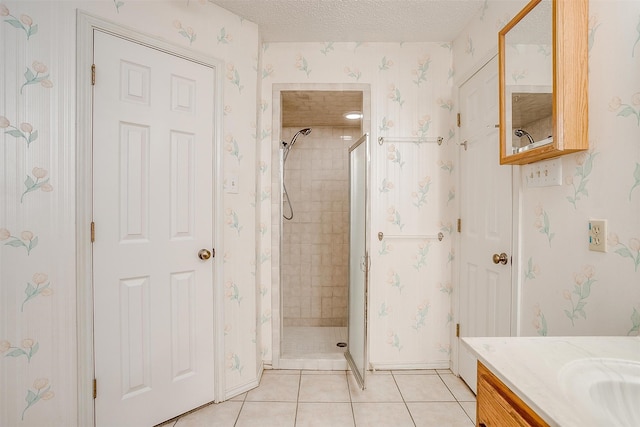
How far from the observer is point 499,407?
0.74 m

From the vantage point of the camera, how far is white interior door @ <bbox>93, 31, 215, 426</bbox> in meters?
1.57

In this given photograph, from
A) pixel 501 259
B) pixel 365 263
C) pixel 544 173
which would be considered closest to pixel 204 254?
pixel 365 263

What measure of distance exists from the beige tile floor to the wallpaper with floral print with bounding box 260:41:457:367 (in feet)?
0.73

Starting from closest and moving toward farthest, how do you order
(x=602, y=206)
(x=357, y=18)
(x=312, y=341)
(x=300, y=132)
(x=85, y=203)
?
(x=602, y=206)
(x=85, y=203)
(x=357, y=18)
(x=312, y=341)
(x=300, y=132)

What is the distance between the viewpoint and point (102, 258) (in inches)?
61.4

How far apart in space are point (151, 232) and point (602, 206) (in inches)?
76.5

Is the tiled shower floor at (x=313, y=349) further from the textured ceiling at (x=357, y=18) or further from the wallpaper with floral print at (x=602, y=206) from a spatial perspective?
the textured ceiling at (x=357, y=18)

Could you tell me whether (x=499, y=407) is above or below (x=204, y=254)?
below

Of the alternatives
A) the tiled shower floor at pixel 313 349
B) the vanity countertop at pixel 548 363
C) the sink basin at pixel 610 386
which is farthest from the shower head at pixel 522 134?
the tiled shower floor at pixel 313 349

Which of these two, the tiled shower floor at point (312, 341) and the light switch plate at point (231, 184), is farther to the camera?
the tiled shower floor at point (312, 341)

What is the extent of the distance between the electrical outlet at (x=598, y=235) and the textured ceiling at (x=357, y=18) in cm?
154

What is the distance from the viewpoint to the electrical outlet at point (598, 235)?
110 centimetres

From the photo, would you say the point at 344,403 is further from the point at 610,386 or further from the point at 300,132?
the point at 300,132

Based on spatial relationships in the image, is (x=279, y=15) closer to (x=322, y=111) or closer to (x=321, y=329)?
(x=322, y=111)
